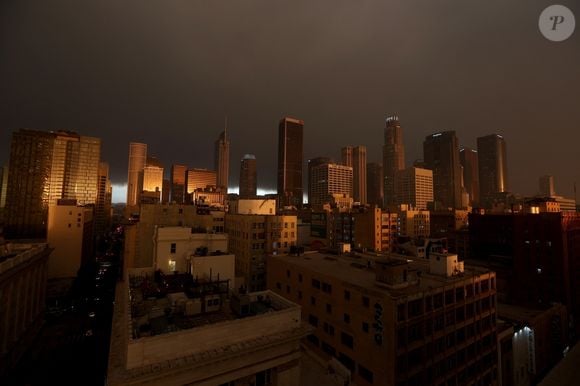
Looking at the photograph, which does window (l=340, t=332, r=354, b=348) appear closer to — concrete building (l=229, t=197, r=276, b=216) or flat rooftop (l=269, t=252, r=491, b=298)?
flat rooftop (l=269, t=252, r=491, b=298)

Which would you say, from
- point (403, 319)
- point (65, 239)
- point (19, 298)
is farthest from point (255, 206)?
point (65, 239)

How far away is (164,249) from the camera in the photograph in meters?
37.2

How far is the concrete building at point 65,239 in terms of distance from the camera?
322 ft

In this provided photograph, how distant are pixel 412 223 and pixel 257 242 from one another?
86.3 meters

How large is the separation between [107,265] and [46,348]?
88.5m

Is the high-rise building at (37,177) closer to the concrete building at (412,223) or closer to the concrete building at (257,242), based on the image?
the concrete building at (257,242)

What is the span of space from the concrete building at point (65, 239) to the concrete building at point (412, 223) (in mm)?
131644

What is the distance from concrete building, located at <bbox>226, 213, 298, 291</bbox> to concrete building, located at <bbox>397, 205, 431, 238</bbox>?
2742 inches

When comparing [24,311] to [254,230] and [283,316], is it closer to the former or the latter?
[254,230]

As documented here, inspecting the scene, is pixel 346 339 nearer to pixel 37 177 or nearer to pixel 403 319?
pixel 403 319

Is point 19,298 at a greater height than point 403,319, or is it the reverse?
point 403,319

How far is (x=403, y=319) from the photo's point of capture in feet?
102

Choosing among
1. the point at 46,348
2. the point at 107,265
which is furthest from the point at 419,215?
the point at 107,265

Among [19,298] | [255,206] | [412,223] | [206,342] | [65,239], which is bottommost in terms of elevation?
[19,298]
